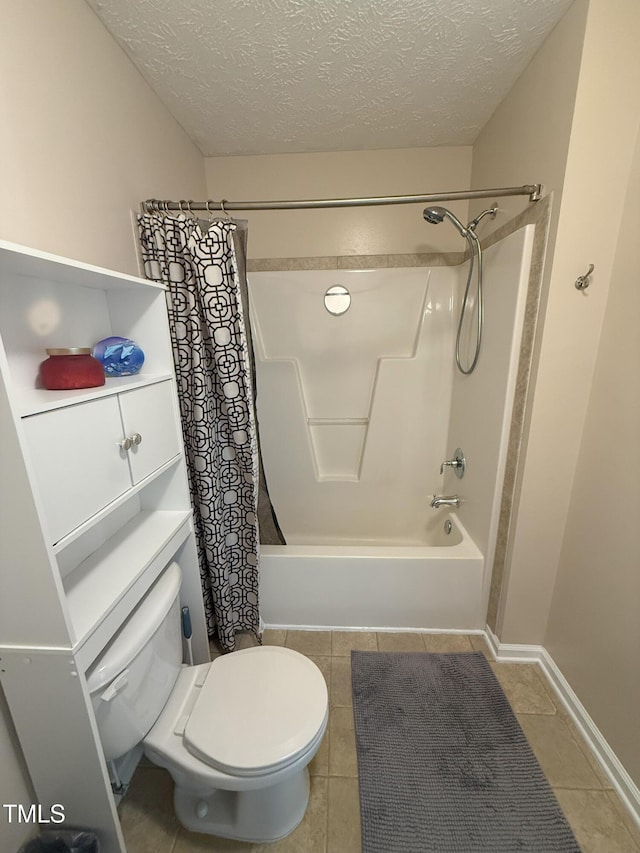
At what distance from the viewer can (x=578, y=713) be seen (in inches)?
51.3

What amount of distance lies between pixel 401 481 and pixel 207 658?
1393 mm

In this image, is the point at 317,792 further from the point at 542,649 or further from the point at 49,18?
the point at 49,18

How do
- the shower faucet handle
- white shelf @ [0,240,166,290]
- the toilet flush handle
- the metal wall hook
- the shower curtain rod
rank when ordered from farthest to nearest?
1. the shower faucet handle
2. the shower curtain rod
3. the metal wall hook
4. the toilet flush handle
5. white shelf @ [0,240,166,290]

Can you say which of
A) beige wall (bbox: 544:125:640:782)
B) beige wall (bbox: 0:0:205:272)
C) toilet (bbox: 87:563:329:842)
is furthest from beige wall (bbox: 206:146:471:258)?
toilet (bbox: 87:563:329:842)

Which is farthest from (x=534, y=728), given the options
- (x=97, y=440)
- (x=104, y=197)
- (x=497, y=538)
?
(x=104, y=197)

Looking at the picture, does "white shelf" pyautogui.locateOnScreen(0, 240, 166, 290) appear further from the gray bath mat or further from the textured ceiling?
the gray bath mat

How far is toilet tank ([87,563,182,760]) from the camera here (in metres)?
0.81

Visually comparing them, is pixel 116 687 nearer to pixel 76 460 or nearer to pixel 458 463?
pixel 76 460

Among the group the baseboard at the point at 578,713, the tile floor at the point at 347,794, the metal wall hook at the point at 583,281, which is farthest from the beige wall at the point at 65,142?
the baseboard at the point at 578,713

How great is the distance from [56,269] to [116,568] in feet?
2.46

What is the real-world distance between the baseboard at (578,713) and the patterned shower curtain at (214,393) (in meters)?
1.14

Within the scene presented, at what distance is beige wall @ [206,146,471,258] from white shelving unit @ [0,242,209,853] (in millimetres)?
1187

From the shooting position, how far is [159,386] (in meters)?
1.07

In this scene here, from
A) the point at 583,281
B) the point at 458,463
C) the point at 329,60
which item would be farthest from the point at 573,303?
the point at 329,60
